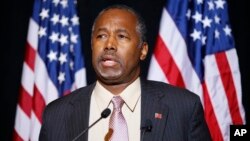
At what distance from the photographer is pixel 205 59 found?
11.1 feet

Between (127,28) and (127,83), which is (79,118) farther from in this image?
(127,28)

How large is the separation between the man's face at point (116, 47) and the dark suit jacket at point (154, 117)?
6.3 inches

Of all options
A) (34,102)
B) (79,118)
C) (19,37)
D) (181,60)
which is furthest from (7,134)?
(79,118)

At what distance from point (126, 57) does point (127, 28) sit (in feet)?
0.50

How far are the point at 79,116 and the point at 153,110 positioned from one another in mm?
375

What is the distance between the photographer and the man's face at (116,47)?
1805 millimetres

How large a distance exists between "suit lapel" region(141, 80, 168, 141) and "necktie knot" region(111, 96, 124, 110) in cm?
11

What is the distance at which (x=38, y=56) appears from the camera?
3.51m

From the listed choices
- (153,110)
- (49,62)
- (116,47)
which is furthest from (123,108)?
(49,62)

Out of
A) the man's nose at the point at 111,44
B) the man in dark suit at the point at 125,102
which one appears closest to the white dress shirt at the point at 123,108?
the man in dark suit at the point at 125,102

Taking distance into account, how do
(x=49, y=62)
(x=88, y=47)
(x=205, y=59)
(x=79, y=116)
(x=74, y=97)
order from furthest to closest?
1. (x=88, y=47)
2. (x=49, y=62)
3. (x=205, y=59)
4. (x=74, y=97)
5. (x=79, y=116)

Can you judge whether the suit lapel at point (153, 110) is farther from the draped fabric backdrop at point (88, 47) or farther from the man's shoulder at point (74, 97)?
the draped fabric backdrop at point (88, 47)

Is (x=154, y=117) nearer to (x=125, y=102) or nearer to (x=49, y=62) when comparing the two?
(x=125, y=102)

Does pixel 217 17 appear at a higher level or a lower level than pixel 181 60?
higher
